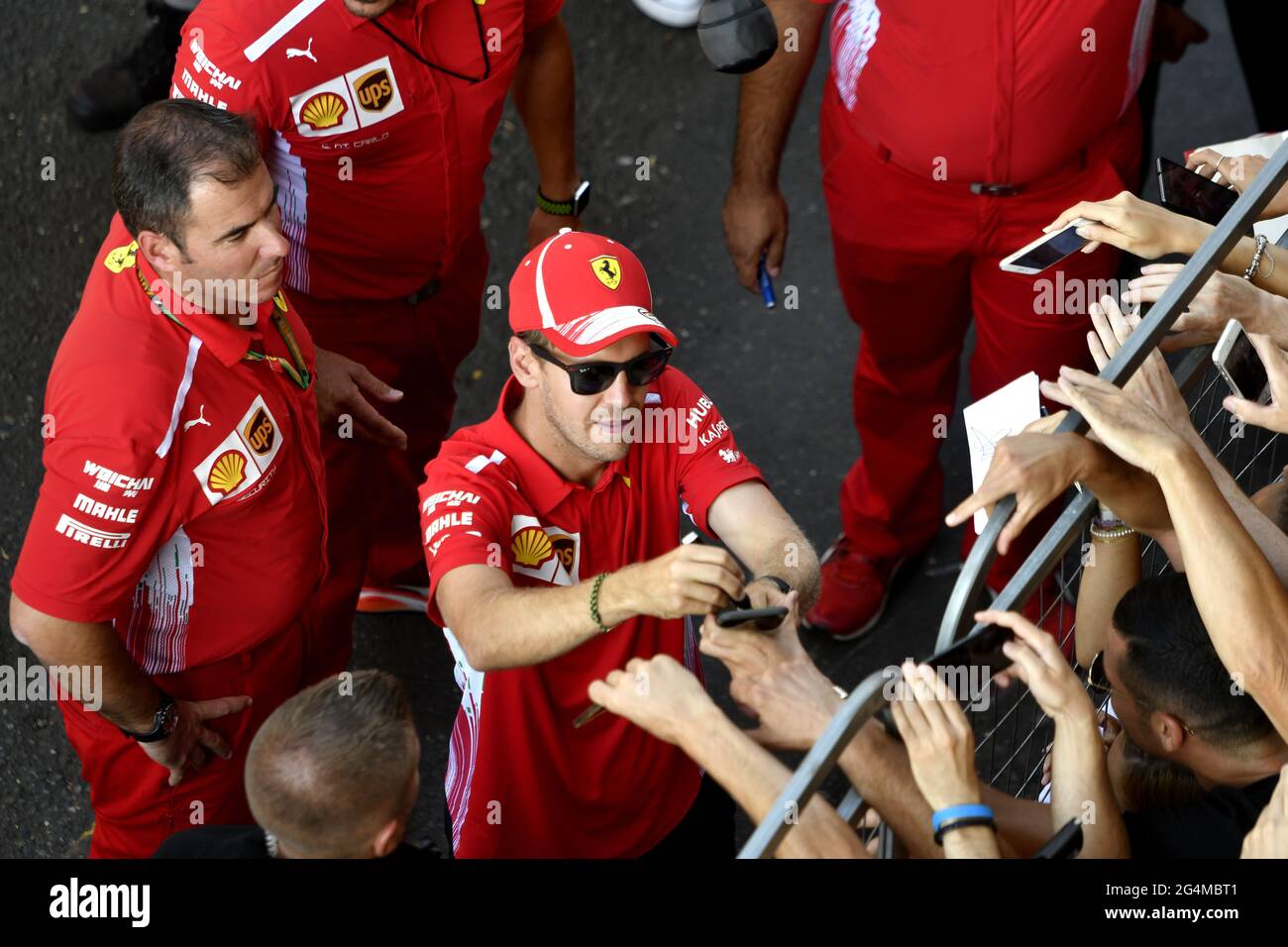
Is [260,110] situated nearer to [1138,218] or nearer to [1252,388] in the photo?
[1138,218]

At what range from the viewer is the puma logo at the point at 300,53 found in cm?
304

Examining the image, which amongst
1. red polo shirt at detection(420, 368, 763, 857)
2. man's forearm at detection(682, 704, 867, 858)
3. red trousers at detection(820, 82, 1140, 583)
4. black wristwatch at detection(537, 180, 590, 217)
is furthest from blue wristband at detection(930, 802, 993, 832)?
black wristwatch at detection(537, 180, 590, 217)

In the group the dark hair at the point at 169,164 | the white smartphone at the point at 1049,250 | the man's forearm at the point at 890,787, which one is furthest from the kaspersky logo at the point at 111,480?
the white smartphone at the point at 1049,250

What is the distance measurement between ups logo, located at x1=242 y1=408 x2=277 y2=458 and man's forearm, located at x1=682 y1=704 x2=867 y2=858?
1.11 metres

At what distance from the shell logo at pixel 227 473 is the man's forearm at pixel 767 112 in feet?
5.33

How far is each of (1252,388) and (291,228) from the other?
2.18m

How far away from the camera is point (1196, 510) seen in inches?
90.8

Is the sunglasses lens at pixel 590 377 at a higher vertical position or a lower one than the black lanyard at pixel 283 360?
higher

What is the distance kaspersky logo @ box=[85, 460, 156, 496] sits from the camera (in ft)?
8.13

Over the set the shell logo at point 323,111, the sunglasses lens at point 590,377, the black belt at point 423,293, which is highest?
the shell logo at point 323,111

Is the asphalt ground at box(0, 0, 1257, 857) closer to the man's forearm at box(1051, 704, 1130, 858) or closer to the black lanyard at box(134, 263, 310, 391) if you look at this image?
the black lanyard at box(134, 263, 310, 391)

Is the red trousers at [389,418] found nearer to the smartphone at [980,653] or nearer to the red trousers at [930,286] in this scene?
the red trousers at [930,286]

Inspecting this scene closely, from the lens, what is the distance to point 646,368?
259 centimetres
